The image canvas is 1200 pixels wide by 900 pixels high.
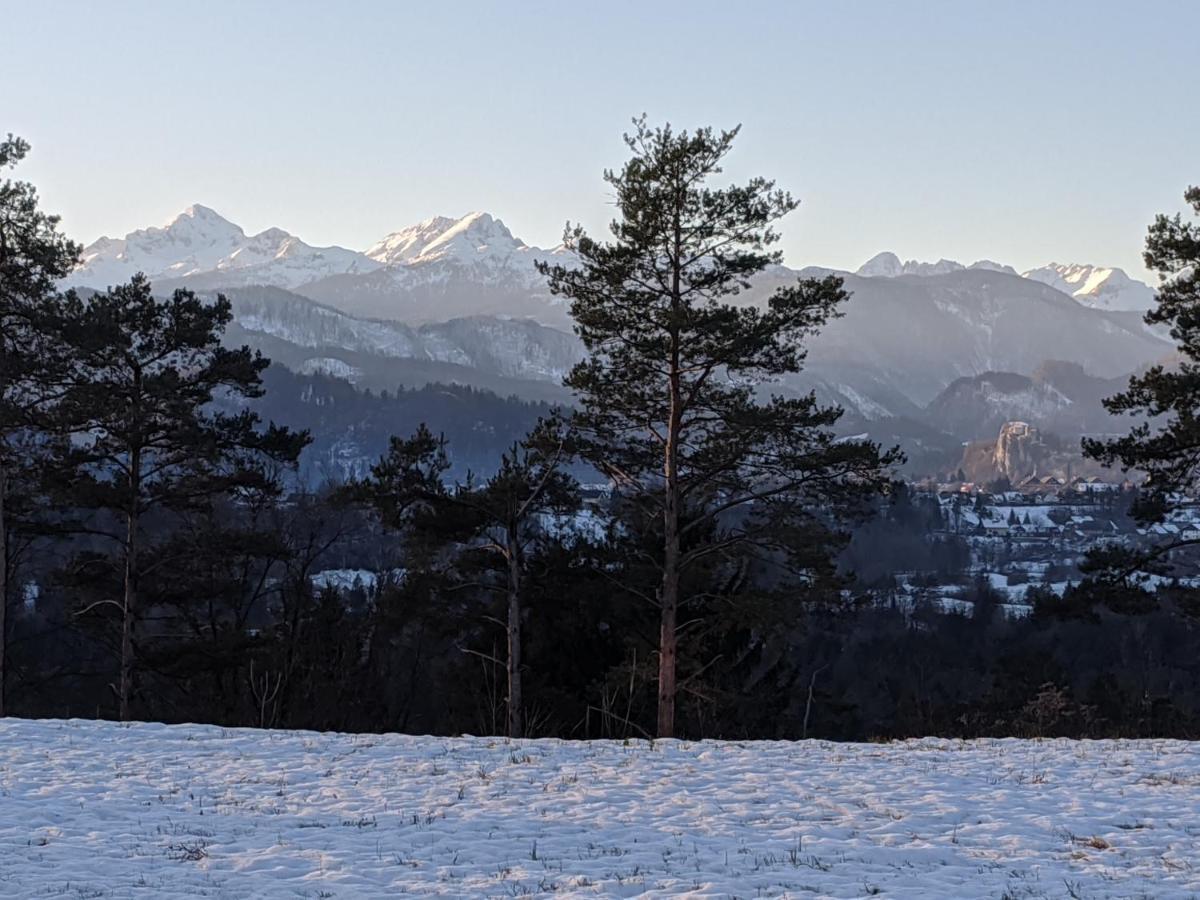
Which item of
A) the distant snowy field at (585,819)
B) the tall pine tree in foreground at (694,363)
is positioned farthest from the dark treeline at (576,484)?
the distant snowy field at (585,819)

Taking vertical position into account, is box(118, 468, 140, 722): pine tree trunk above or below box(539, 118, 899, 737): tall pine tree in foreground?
below

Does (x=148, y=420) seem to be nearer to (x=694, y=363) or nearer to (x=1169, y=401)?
(x=694, y=363)

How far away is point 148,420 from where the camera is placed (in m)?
24.8

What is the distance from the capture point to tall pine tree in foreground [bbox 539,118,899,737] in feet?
77.7

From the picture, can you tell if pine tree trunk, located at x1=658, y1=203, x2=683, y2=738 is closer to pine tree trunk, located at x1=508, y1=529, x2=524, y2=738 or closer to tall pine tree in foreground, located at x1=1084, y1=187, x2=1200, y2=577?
pine tree trunk, located at x1=508, y1=529, x2=524, y2=738

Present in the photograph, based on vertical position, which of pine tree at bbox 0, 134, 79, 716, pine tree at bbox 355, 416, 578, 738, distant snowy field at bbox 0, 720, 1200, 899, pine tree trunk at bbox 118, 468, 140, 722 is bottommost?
distant snowy field at bbox 0, 720, 1200, 899

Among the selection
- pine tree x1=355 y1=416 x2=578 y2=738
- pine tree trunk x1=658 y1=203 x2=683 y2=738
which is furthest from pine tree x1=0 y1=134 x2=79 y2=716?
pine tree trunk x1=658 y1=203 x2=683 y2=738

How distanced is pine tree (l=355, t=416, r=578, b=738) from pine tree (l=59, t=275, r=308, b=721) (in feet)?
9.73

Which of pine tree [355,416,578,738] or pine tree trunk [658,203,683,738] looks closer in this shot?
pine tree trunk [658,203,683,738]

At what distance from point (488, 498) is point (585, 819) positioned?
14.3 m

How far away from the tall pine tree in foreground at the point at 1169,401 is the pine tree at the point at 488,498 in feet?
37.6

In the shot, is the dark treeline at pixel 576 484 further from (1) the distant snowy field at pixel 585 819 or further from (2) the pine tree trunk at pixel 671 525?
(1) the distant snowy field at pixel 585 819

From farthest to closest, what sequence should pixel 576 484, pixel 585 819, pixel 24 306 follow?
1. pixel 576 484
2. pixel 24 306
3. pixel 585 819

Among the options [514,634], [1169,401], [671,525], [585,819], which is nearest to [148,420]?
[514,634]
